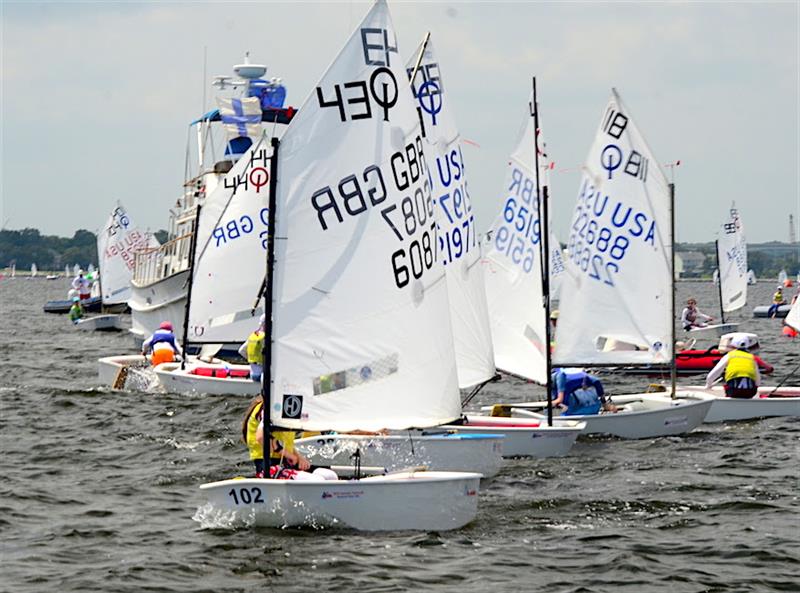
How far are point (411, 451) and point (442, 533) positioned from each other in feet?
11.2

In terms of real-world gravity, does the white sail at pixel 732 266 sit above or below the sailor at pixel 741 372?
above

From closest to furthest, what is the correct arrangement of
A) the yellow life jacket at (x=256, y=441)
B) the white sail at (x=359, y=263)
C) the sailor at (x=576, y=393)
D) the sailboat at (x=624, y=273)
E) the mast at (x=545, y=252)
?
the white sail at (x=359, y=263) → the yellow life jacket at (x=256, y=441) → the mast at (x=545, y=252) → the sailor at (x=576, y=393) → the sailboat at (x=624, y=273)

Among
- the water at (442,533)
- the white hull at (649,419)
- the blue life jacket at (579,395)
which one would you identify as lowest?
the water at (442,533)

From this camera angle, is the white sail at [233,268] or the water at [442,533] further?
the white sail at [233,268]

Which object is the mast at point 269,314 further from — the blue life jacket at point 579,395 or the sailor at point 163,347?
the sailor at point 163,347

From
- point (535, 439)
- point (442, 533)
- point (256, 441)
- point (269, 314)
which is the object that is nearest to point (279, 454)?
point (256, 441)

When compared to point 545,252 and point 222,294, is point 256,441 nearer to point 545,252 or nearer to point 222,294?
point 545,252

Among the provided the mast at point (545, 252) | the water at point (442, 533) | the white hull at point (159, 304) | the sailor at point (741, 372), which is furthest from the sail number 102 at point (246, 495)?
the white hull at point (159, 304)

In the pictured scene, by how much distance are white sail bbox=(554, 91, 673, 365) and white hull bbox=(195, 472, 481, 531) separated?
11074 millimetres

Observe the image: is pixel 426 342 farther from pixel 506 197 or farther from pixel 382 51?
pixel 506 197

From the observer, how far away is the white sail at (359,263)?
1603 centimetres

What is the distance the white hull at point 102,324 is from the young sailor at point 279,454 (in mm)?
50110

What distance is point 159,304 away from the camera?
168 ft

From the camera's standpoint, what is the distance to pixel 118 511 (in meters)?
17.9
